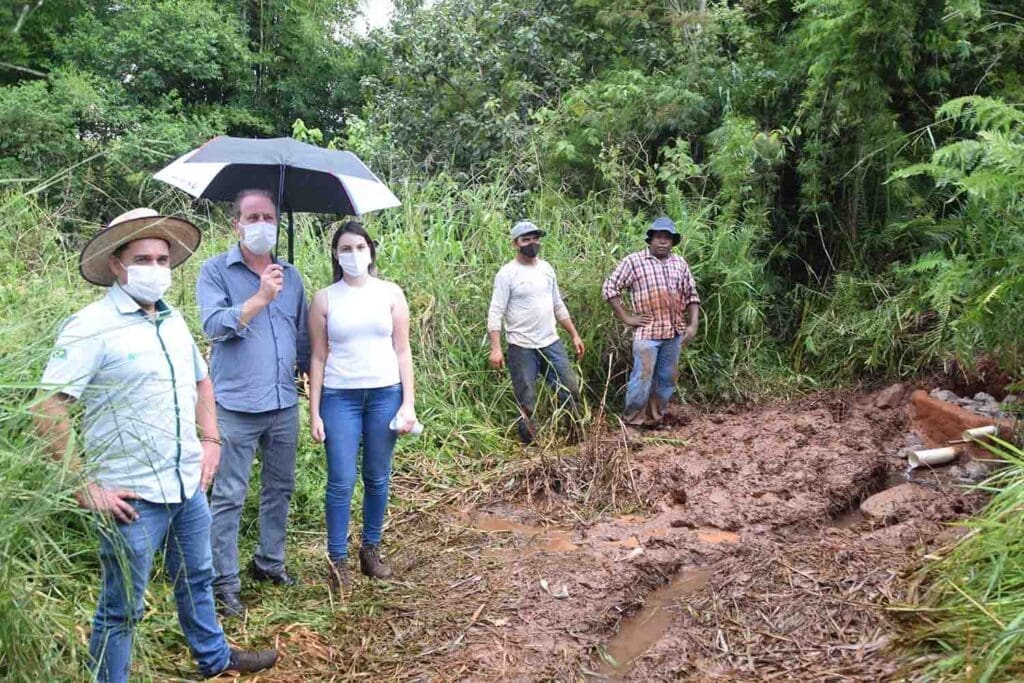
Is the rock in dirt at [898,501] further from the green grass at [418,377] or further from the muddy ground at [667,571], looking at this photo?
the green grass at [418,377]

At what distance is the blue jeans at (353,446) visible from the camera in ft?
13.7

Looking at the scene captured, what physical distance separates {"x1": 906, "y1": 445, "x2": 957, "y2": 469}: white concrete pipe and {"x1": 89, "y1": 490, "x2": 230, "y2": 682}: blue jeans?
4.62 metres

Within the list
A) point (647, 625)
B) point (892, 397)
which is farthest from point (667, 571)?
point (892, 397)

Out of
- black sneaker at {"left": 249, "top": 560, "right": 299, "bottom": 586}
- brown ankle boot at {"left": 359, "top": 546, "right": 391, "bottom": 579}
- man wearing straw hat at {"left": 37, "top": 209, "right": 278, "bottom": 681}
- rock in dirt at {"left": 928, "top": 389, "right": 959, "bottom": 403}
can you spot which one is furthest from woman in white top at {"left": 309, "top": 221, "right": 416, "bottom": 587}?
rock in dirt at {"left": 928, "top": 389, "right": 959, "bottom": 403}

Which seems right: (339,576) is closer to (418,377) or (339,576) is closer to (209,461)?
(209,461)

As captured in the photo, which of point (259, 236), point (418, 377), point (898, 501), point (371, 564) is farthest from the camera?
point (418, 377)

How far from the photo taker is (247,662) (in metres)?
3.46

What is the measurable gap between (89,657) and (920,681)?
2.89 metres

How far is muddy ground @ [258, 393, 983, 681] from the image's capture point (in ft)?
12.1

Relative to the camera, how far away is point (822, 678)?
3496mm

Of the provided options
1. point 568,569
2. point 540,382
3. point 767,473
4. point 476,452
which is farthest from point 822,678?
point 540,382

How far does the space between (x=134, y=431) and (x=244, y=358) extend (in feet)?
3.59

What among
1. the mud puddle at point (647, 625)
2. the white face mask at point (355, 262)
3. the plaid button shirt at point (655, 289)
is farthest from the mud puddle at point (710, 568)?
the white face mask at point (355, 262)

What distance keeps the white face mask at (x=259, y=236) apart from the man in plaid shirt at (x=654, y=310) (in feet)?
12.7
